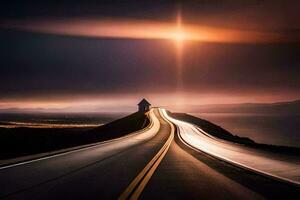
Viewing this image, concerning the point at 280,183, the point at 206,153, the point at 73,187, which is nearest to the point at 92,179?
the point at 73,187

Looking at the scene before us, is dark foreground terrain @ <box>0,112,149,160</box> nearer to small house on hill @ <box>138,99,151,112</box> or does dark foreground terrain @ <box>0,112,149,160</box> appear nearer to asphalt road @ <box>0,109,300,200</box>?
asphalt road @ <box>0,109,300,200</box>

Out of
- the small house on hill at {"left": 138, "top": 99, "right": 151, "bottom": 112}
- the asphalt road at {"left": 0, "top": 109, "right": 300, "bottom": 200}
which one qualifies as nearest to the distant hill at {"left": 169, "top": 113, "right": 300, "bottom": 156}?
the asphalt road at {"left": 0, "top": 109, "right": 300, "bottom": 200}

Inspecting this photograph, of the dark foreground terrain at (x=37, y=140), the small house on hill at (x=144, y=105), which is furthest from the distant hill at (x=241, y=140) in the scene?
the small house on hill at (x=144, y=105)

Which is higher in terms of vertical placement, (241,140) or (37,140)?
(37,140)

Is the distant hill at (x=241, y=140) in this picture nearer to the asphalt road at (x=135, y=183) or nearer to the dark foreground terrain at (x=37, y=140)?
the asphalt road at (x=135, y=183)

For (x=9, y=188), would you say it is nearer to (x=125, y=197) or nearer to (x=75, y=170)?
(x=125, y=197)

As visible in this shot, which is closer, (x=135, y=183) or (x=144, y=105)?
(x=135, y=183)

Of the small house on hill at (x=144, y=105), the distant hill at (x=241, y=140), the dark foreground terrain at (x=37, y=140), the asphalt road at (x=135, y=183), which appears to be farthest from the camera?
the small house on hill at (x=144, y=105)


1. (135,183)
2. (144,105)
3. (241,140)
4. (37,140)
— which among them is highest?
(135,183)

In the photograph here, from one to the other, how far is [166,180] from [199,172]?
299cm

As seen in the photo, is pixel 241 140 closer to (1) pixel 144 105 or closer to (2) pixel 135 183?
(2) pixel 135 183

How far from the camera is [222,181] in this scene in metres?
15.1

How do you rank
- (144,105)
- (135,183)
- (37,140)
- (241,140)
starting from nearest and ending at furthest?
(135,183) → (37,140) → (241,140) → (144,105)

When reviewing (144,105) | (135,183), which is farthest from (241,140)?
(144,105)
